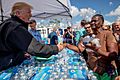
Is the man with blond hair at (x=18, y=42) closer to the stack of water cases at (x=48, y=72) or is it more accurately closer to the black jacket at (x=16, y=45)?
the black jacket at (x=16, y=45)

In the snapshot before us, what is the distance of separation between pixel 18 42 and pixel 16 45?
0.13ft

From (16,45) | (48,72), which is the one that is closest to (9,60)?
(16,45)

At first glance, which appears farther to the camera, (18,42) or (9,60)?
(9,60)

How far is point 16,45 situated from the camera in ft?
7.91

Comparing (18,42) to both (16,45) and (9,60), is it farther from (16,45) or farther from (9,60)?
(9,60)

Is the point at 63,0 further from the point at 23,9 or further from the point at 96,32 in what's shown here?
the point at 23,9

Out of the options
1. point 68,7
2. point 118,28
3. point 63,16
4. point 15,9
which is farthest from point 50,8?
point 15,9

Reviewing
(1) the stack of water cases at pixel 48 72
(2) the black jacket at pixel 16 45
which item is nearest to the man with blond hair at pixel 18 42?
(2) the black jacket at pixel 16 45

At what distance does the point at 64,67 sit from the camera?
272 centimetres

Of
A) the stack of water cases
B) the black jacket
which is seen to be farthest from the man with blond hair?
the stack of water cases

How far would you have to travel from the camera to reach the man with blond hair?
2.39m

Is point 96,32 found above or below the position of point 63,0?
below

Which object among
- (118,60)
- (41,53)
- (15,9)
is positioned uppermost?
(15,9)

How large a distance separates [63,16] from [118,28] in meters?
5.22
